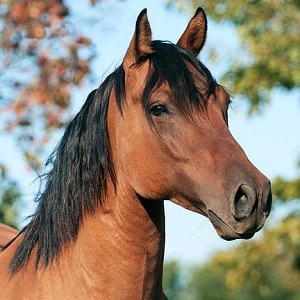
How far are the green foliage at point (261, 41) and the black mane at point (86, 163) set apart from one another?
32.9ft

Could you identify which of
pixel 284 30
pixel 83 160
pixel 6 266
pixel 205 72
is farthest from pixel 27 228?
pixel 284 30

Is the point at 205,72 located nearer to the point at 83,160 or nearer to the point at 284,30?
the point at 83,160

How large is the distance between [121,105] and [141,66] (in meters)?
0.22

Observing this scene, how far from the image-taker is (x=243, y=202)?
12.5 ft

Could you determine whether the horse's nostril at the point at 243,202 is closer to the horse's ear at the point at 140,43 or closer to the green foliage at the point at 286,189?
the horse's ear at the point at 140,43

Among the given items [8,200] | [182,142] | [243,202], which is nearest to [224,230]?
[243,202]

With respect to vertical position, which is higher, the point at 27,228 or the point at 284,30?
the point at 284,30

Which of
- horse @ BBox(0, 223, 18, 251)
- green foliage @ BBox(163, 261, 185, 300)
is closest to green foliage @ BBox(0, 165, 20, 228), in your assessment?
horse @ BBox(0, 223, 18, 251)

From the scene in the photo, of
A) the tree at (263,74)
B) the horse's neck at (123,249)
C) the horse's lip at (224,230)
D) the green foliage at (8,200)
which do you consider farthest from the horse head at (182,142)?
the tree at (263,74)

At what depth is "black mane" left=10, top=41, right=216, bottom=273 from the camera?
14.2ft

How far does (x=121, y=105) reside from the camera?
4.35 m

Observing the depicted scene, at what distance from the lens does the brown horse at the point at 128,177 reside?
414 centimetres

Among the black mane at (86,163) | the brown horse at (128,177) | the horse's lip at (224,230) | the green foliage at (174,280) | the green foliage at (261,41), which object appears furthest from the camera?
the green foliage at (174,280)

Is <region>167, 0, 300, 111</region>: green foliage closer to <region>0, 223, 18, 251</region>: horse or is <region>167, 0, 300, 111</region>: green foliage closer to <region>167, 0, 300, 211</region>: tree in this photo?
<region>167, 0, 300, 211</region>: tree
